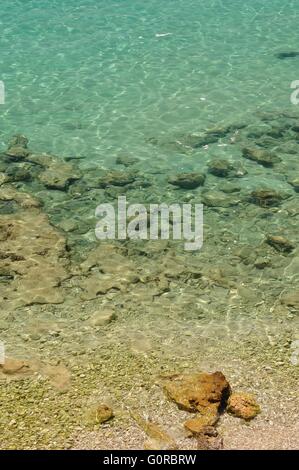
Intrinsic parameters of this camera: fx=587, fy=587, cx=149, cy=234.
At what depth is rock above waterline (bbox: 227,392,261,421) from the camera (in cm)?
786

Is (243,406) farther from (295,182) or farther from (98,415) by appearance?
(295,182)

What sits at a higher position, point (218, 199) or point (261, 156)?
point (261, 156)

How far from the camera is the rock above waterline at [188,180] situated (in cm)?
1431

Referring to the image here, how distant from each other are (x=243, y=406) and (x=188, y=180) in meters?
7.40

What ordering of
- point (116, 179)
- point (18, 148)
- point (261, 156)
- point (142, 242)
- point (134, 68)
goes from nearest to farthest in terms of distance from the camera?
point (142, 242), point (116, 179), point (261, 156), point (18, 148), point (134, 68)

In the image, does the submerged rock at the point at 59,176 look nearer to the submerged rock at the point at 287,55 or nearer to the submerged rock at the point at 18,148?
the submerged rock at the point at 18,148

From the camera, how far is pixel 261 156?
50.2 ft

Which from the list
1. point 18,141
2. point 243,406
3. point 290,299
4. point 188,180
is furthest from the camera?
point 18,141

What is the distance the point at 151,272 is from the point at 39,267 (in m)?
2.17

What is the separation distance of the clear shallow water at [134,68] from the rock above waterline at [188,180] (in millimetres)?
1827

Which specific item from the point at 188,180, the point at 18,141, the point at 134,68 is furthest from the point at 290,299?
the point at 134,68

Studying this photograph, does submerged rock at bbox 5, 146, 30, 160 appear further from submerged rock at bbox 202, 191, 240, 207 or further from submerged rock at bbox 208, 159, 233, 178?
submerged rock at bbox 202, 191, 240, 207

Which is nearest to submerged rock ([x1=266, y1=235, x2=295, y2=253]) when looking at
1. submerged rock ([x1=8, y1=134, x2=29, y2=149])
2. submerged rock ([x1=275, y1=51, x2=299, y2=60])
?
submerged rock ([x1=8, y1=134, x2=29, y2=149])
